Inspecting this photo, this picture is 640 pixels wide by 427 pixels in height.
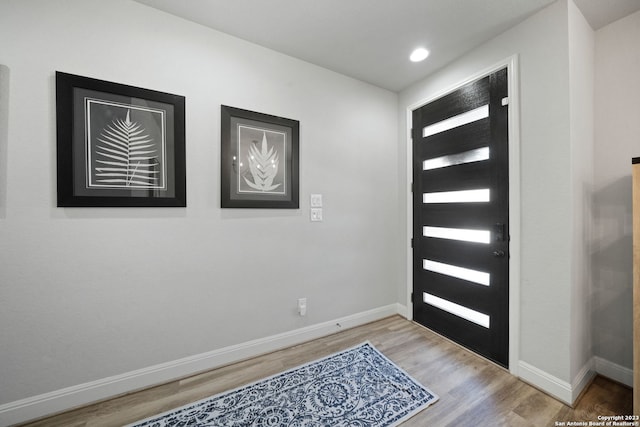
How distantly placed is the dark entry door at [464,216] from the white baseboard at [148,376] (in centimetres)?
104

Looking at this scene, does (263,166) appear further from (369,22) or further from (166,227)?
(369,22)

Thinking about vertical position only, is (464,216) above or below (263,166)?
below

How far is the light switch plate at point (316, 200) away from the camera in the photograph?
2.32 meters

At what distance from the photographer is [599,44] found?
1810 mm

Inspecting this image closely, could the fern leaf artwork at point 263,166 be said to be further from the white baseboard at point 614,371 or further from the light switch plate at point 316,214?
the white baseboard at point 614,371

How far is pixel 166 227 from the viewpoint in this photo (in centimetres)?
175

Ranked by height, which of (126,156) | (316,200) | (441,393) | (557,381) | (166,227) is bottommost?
(441,393)

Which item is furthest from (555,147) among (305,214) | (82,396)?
(82,396)

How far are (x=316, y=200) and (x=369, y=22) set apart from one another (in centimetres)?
148

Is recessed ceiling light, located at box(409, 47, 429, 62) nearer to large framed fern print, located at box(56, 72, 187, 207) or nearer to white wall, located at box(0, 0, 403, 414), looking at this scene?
white wall, located at box(0, 0, 403, 414)

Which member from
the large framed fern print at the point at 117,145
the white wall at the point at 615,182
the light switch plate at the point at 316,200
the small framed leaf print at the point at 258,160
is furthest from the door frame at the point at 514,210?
the large framed fern print at the point at 117,145

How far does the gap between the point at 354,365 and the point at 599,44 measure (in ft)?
10.2

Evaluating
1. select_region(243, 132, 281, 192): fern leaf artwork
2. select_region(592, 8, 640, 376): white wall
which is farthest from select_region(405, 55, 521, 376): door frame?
select_region(243, 132, 281, 192): fern leaf artwork

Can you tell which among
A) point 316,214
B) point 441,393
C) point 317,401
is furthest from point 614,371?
point 316,214
